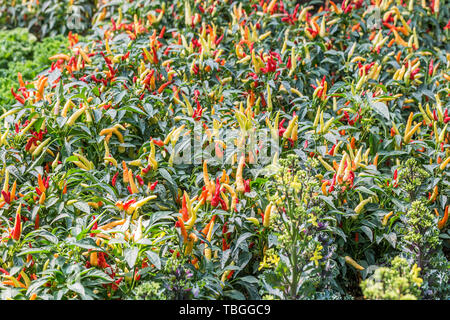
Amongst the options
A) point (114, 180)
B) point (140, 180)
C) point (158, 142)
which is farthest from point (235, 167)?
point (114, 180)

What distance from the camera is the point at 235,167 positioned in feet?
9.86

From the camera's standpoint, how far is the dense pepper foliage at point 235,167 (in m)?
2.26

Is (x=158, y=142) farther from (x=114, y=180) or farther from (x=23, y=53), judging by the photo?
A: (x=23, y=53)

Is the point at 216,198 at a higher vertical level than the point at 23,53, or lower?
higher

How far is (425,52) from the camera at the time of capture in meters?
4.09

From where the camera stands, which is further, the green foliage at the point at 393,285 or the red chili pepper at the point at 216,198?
the red chili pepper at the point at 216,198

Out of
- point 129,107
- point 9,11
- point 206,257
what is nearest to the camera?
point 206,257

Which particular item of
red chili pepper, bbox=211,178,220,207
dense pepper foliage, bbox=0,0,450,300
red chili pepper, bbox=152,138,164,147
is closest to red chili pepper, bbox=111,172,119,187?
dense pepper foliage, bbox=0,0,450,300

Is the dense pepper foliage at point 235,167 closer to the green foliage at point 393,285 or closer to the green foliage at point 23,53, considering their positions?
the green foliage at point 393,285

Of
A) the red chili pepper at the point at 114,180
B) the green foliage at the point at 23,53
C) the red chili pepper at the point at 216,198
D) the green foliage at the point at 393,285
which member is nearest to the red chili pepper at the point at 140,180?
the red chili pepper at the point at 114,180

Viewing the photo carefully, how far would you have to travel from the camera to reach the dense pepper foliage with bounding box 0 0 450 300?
2.26 metres
